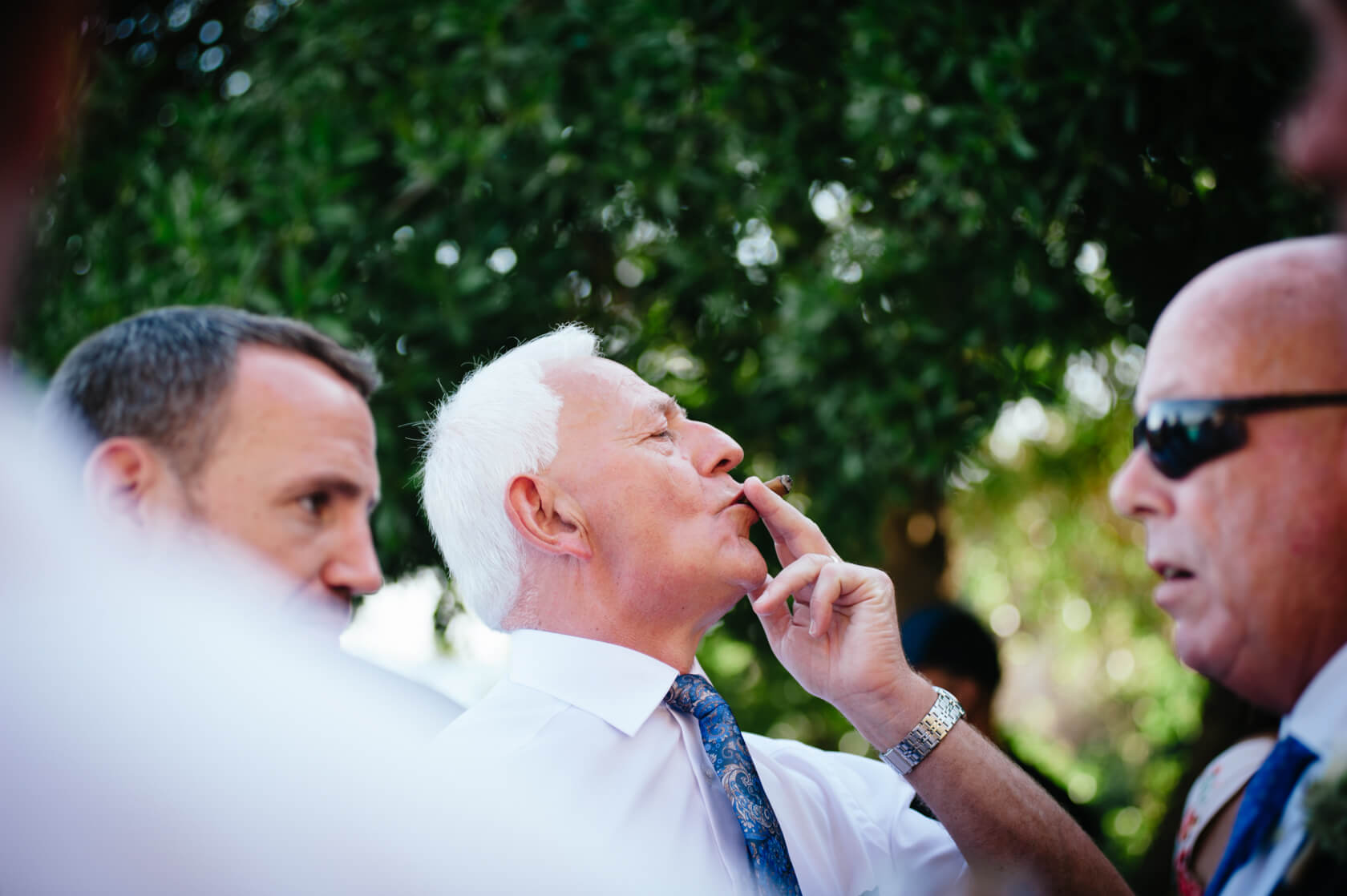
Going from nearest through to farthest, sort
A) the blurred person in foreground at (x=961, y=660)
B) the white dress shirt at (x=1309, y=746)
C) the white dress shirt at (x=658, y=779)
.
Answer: the white dress shirt at (x=1309, y=746)
the white dress shirt at (x=658, y=779)
the blurred person in foreground at (x=961, y=660)

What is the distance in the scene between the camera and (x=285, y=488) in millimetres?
2637

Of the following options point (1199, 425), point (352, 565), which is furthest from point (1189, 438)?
point (352, 565)

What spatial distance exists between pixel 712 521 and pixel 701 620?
0.26m

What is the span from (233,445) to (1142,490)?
2.16 m

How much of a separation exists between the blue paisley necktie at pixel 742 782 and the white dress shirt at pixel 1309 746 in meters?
0.87

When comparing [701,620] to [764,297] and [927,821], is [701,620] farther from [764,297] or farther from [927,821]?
[764,297]

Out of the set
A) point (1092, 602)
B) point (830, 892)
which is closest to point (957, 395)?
point (830, 892)

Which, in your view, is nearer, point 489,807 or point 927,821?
point 489,807

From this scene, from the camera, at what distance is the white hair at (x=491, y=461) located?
2.58m

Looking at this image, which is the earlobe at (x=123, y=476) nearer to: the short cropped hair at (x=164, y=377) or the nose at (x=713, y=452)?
the short cropped hair at (x=164, y=377)

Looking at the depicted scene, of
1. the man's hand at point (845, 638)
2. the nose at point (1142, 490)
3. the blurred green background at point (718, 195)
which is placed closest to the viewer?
the nose at point (1142, 490)

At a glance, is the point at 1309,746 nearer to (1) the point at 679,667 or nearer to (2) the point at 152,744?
(1) the point at 679,667

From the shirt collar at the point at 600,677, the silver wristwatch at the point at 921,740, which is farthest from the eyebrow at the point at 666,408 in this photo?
the silver wristwatch at the point at 921,740

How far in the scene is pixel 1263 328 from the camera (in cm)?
158
